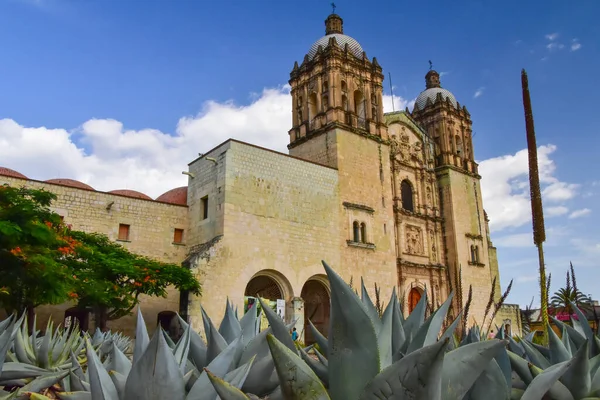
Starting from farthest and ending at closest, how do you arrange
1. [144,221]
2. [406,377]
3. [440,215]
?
[440,215] < [144,221] < [406,377]

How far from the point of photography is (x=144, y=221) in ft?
53.2

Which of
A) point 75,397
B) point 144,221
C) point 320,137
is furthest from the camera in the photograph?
point 320,137

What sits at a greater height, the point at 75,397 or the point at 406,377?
the point at 406,377

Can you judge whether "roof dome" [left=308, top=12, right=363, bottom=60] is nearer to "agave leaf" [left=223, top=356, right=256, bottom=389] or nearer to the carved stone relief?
the carved stone relief

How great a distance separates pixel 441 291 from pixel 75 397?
2270cm

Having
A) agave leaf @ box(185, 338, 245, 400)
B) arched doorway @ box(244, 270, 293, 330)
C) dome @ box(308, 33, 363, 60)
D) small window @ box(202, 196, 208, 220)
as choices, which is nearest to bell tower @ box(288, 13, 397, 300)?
dome @ box(308, 33, 363, 60)

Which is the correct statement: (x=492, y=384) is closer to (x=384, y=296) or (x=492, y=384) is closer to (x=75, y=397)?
(x=75, y=397)

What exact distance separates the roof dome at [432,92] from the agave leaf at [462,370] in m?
26.8

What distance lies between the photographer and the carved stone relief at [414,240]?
22.2 metres

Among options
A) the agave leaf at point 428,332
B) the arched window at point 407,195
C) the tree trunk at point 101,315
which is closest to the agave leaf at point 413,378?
the agave leaf at point 428,332

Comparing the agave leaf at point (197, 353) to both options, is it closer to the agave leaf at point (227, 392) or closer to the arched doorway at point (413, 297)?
the agave leaf at point (227, 392)

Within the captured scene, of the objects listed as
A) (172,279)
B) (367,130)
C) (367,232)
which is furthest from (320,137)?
(172,279)

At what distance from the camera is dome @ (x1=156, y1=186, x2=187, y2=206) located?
1865 cm

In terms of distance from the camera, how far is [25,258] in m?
7.72
